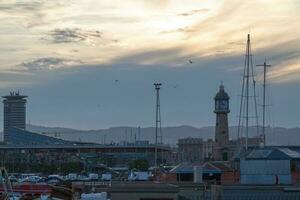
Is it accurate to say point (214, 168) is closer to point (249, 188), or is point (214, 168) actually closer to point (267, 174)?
point (267, 174)

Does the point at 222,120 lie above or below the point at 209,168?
above

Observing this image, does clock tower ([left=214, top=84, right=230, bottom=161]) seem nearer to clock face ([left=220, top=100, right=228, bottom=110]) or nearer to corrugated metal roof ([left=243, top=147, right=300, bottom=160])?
clock face ([left=220, top=100, right=228, bottom=110])

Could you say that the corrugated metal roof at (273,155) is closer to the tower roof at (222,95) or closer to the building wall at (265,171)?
the building wall at (265,171)

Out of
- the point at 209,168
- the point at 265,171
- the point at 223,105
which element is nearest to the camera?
the point at 265,171

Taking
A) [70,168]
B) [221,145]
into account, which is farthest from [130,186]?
[70,168]

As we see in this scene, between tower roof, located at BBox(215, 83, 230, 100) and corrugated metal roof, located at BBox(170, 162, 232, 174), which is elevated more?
Result: tower roof, located at BBox(215, 83, 230, 100)

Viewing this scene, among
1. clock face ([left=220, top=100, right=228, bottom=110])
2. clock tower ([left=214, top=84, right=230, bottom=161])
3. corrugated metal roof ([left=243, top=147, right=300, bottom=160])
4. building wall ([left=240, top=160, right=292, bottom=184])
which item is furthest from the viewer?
clock face ([left=220, top=100, right=228, bottom=110])

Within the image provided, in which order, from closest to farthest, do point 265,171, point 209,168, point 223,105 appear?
point 265,171
point 209,168
point 223,105

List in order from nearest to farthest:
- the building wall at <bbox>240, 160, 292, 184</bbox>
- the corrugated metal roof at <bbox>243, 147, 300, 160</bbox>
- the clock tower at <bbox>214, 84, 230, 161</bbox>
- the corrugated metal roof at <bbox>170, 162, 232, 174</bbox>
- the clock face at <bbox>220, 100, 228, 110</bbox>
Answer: the building wall at <bbox>240, 160, 292, 184</bbox>, the corrugated metal roof at <bbox>243, 147, 300, 160</bbox>, the corrugated metal roof at <bbox>170, 162, 232, 174</bbox>, the clock tower at <bbox>214, 84, 230, 161</bbox>, the clock face at <bbox>220, 100, 228, 110</bbox>

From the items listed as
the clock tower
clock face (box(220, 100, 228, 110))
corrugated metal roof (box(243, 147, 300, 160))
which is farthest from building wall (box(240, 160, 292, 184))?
clock face (box(220, 100, 228, 110))

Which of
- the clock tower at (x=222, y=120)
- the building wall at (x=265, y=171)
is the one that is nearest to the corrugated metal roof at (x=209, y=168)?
the building wall at (x=265, y=171)

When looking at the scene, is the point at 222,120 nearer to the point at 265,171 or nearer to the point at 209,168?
the point at 209,168

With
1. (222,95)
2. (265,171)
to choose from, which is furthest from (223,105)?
(265,171)

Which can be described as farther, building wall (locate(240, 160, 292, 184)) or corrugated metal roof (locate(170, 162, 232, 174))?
corrugated metal roof (locate(170, 162, 232, 174))
